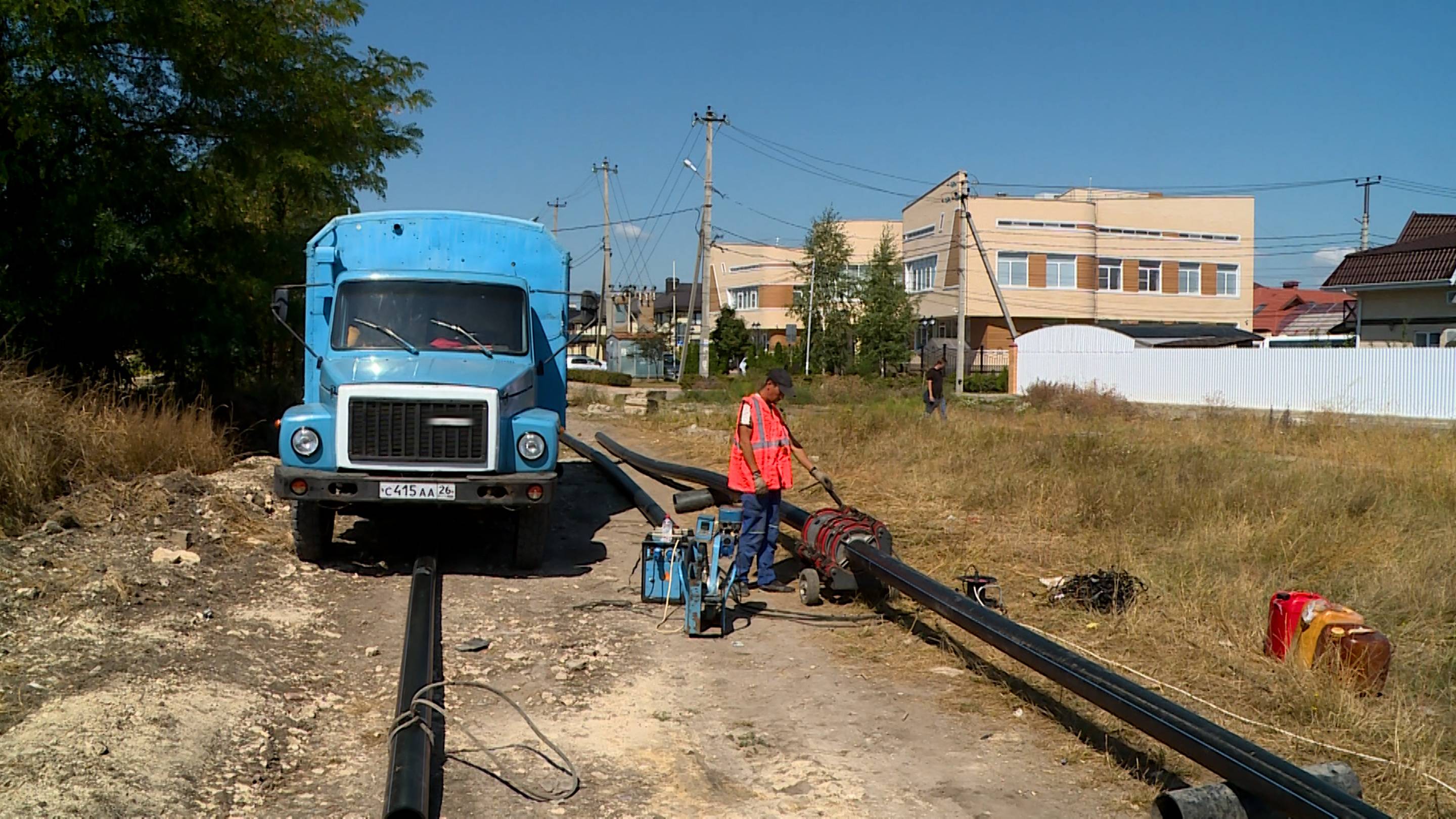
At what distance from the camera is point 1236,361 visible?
32875 mm

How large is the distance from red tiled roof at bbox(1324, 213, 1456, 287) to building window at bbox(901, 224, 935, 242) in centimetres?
2677

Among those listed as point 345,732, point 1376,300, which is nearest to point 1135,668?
point 345,732

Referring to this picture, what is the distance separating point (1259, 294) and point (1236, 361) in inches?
3009

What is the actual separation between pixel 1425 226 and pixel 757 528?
1683 inches

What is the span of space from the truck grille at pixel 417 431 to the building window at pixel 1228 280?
6251cm

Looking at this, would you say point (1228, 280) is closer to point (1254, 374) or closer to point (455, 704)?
point (1254, 374)

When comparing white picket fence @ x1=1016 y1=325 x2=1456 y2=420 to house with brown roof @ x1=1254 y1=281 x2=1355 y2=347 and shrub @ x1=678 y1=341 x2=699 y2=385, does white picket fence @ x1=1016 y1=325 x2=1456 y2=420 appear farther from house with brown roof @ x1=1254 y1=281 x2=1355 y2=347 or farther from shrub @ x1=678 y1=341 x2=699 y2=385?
shrub @ x1=678 y1=341 x2=699 y2=385

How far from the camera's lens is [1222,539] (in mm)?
9406

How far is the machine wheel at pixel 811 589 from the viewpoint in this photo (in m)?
8.45

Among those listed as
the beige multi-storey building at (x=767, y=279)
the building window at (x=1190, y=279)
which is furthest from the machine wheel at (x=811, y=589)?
the beige multi-storey building at (x=767, y=279)

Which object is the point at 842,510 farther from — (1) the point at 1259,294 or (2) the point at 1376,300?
(1) the point at 1259,294

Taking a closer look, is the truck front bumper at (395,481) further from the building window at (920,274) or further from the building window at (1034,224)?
the building window at (920,274)

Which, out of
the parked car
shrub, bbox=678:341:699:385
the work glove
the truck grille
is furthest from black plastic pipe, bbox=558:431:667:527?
the parked car

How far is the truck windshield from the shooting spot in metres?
9.72
